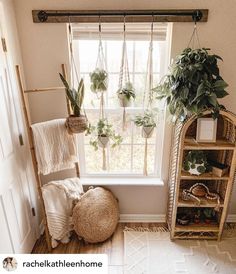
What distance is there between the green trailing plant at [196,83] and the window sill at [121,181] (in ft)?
2.81

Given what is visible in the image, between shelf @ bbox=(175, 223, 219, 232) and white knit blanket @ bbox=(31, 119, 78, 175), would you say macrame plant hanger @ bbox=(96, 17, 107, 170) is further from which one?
shelf @ bbox=(175, 223, 219, 232)

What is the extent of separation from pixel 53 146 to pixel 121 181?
0.78 meters

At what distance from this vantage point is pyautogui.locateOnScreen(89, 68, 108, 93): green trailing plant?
69.3 inches

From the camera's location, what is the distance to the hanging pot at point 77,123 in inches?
67.9

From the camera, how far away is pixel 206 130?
1.73 m

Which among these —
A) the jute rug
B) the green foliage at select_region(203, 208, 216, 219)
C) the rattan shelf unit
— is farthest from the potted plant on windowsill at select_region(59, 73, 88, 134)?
the green foliage at select_region(203, 208, 216, 219)

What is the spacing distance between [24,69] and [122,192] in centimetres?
145

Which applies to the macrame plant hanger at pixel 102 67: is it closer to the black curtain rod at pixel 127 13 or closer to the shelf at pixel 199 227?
the black curtain rod at pixel 127 13

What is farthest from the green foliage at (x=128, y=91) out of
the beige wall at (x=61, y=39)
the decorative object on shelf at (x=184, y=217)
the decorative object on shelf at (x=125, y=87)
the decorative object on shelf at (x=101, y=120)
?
the decorative object on shelf at (x=184, y=217)

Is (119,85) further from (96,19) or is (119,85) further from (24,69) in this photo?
(24,69)

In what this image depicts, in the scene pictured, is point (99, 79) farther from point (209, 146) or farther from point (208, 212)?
point (208, 212)

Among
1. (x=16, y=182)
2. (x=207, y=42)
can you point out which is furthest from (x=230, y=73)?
(x=16, y=182)

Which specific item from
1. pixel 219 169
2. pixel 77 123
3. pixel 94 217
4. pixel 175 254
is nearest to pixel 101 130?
pixel 77 123

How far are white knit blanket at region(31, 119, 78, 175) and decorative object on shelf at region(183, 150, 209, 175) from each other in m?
0.97
